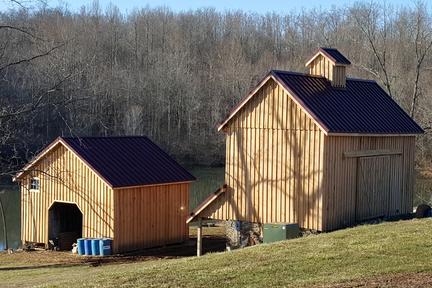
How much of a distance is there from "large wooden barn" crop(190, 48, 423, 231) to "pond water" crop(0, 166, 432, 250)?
9268 mm

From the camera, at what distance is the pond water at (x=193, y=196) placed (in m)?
34.0

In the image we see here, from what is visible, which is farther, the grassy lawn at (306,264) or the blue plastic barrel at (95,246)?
the blue plastic barrel at (95,246)

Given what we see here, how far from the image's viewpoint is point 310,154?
70.2ft

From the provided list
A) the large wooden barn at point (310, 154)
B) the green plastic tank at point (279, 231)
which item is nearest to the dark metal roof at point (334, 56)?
the large wooden barn at point (310, 154)

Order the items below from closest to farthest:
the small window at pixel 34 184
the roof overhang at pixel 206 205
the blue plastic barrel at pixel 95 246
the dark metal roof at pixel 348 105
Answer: the dark metal roof at pixel 348 105 < the roof overhang at pixel 206 205 < the blue plastic barrel at pixel 95 246 < the small window at pixel 34 184

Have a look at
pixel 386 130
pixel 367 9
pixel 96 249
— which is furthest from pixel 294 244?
pixel 367 9

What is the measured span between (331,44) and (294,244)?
2546 inches

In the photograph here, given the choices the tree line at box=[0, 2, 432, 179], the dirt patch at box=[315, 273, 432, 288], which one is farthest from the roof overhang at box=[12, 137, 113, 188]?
the tree line at box=[0, 2, 432, 179]

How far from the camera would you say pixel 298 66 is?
261 feet

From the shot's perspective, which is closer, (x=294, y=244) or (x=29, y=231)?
(x=294, y=244)

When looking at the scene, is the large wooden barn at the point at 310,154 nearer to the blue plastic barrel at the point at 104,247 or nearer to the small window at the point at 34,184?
the blue plastic barrel at the point at 104,247

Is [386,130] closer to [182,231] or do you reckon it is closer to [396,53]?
[182,231]

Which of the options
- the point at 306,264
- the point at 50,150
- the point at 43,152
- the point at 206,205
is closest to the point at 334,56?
the point at 206,205

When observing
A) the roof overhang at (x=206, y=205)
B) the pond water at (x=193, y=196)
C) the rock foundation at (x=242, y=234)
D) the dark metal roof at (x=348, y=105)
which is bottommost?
the pond water at (x=193, y=196)
